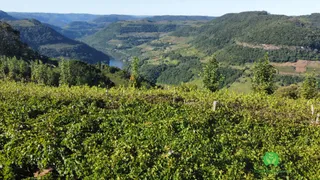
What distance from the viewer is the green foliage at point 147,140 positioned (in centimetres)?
1645

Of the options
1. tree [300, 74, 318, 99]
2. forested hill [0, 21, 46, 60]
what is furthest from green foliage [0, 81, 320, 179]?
forested hill [0, 21, 46, 60]

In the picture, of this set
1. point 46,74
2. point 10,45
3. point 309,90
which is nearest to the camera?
point 309,90

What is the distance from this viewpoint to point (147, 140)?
63.7 ft

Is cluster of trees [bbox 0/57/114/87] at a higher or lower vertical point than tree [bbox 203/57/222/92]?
lower

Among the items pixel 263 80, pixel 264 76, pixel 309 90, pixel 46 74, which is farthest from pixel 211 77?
pixel 46 74

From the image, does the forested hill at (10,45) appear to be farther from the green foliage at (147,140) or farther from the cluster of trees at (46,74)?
the green foliage at (147,140)

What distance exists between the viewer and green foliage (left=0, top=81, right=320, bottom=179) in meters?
16.5

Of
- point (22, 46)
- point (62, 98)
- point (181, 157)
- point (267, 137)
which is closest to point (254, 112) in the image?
point (267, 137)

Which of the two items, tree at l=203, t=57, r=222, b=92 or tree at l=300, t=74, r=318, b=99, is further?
Answer: tree at l=203, t=57, r=222, b=92

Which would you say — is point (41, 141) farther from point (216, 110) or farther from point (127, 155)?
point (216, 110)

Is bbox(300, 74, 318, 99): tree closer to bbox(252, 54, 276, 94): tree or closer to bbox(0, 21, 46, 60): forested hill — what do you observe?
bbox(252, 54, 276, 94): tree

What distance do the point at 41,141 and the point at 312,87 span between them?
183 ft

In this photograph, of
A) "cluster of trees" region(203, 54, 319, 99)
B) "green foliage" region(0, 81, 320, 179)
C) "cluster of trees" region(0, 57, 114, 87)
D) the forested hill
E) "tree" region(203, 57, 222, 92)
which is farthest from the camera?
the forested hill

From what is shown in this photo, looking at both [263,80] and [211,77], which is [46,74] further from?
[263,80]
